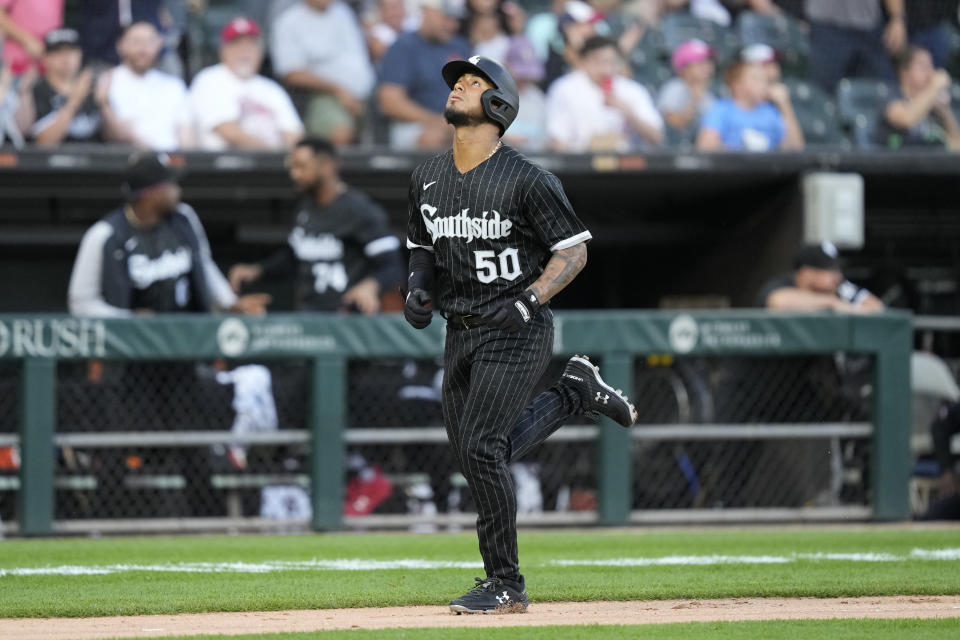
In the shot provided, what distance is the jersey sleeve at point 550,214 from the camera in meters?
4.94

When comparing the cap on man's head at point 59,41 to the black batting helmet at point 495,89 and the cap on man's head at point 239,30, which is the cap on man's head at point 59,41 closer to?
the cap on man's head at point 239,30

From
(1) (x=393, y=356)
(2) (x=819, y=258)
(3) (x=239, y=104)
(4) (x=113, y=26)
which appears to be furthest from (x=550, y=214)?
(4) (x=113, y=26)

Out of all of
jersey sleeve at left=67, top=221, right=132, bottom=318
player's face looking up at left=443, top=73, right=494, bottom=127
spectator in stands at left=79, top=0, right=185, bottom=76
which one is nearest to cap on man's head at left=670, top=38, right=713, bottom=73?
spectator in stands at left=79, top=0, right=185, bottom=76

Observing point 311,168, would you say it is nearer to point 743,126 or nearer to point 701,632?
point 743,126

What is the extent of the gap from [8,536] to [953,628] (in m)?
5.46

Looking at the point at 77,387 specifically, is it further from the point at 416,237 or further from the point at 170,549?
the point at 416,237

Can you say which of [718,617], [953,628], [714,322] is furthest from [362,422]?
[953,628]

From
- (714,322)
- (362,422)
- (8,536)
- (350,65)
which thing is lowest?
(8,536)

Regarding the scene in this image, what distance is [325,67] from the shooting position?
10.8 metres

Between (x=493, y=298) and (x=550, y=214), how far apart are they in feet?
1.09

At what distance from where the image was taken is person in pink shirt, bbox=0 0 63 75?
10.2 metres

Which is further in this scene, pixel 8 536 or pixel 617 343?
pixel 617 343

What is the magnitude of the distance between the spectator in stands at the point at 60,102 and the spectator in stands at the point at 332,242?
1.69 metres

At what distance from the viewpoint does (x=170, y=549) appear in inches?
299
